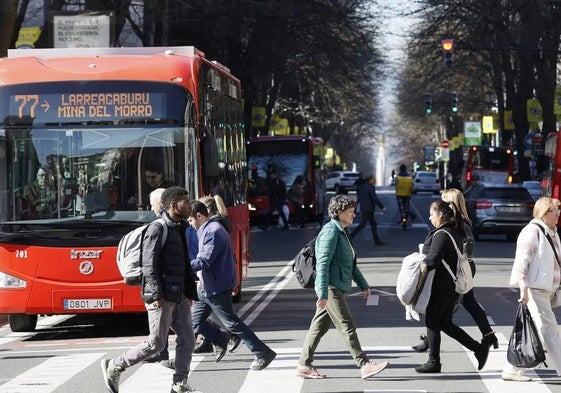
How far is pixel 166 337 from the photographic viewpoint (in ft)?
34.9

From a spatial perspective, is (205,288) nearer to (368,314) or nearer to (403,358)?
(403,358)

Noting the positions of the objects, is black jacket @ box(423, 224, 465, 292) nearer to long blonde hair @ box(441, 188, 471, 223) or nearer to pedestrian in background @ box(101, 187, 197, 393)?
long blonde hair @ box(441, 188, 471, 223)

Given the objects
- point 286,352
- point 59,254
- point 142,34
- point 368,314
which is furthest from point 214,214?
point 142,34

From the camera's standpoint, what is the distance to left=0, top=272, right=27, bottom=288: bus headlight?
1484 cm

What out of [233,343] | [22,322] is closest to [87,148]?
[22,322]

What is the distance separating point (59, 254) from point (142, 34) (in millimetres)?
31013

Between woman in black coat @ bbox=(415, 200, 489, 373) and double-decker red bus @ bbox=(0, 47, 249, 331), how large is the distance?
3.67 metres

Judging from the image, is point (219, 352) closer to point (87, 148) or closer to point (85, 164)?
point (85, 164)

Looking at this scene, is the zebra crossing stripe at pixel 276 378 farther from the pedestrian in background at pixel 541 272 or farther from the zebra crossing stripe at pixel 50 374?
the pedestrian in background at pixel 541 272

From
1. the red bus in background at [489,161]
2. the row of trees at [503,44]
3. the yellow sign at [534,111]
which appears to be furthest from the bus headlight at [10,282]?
the red bus in background at [489,161]

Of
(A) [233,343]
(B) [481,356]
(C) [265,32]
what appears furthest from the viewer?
(C) [265,32]

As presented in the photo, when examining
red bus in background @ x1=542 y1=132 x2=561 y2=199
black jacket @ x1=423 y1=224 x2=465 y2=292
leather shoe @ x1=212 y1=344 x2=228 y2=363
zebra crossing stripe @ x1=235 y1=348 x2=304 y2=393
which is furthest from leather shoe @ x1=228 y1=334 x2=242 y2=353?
red bus in background @ x1=542 y1=132 x2=561 y2=199

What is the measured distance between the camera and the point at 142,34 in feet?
149

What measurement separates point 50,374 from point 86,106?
12.5ft
